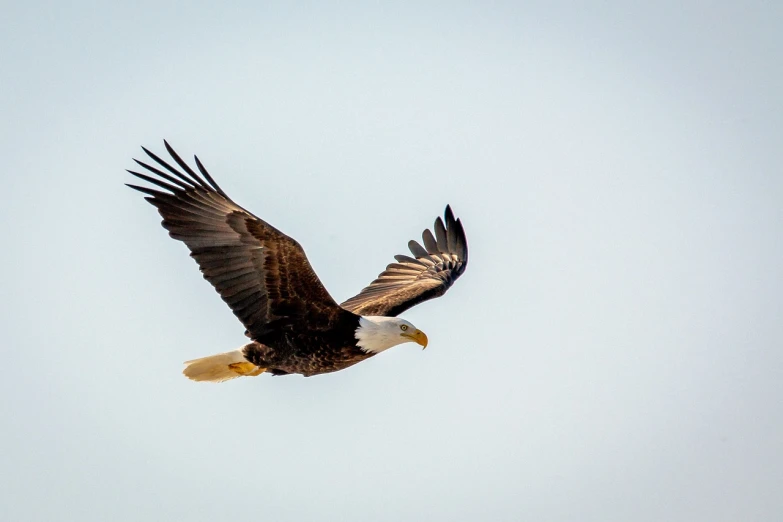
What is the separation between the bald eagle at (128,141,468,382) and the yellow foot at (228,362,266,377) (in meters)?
0.04

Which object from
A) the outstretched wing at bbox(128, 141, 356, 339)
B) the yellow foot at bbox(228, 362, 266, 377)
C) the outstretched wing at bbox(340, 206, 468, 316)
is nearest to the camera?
the outstretched wing at bbox(128, 141, 356, 339)

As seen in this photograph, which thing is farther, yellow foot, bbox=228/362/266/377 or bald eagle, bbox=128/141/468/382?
yellow foot, bbox=228/362/266/377

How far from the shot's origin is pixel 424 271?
53.4 feet

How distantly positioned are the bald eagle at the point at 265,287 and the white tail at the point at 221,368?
8 centimetres

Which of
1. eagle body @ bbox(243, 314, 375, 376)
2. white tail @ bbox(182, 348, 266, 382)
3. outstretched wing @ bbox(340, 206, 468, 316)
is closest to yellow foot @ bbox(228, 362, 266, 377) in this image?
white tail @ bbox(182, 348, 266, 382)

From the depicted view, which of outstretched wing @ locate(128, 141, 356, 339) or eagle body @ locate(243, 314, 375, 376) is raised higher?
outstretched wing @ locate(128, 141, 356, 339)

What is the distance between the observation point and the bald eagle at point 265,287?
1236 centimetres

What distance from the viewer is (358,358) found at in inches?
508

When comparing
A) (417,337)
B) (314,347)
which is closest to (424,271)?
(417,337)

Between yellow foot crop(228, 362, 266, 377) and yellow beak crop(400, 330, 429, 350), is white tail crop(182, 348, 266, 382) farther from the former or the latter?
yellow beak crop(400, 330, 429, 350)

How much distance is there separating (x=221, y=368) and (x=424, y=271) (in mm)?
3667

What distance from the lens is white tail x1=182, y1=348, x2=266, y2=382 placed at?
1349cm

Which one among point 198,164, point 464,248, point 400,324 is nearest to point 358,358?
point 400,324

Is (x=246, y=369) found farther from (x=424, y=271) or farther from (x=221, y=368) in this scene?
(x=424, y=271)
